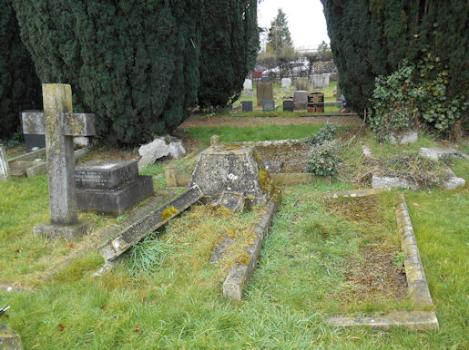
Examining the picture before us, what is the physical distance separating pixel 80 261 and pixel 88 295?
2.90 ft

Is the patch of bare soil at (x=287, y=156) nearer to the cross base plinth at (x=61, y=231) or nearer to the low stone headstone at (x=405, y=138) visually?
the low stone headstone at (x=405, y=138)

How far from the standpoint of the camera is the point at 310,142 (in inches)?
352

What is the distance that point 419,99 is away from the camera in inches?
317

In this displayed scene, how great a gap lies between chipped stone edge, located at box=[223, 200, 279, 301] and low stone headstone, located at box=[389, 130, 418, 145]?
4.56 m

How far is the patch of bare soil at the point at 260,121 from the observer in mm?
11566

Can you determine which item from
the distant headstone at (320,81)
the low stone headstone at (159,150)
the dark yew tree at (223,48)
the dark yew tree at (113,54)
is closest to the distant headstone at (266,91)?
the dark yew tree at (223,48)

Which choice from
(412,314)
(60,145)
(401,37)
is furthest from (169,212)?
(401,37)

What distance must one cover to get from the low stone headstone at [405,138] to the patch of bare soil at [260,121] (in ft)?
8.48

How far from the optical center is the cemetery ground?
293cm

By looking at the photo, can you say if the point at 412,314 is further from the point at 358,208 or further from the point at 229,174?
the point at 229,174

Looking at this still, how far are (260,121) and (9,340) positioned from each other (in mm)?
10455

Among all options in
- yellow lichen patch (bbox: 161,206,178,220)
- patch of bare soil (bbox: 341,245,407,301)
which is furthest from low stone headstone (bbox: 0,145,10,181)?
patch of bare soil (bbox: 341,245,407,301)

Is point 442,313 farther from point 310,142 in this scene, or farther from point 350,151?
point 310,142

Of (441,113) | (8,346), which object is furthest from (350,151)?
(8,346)
